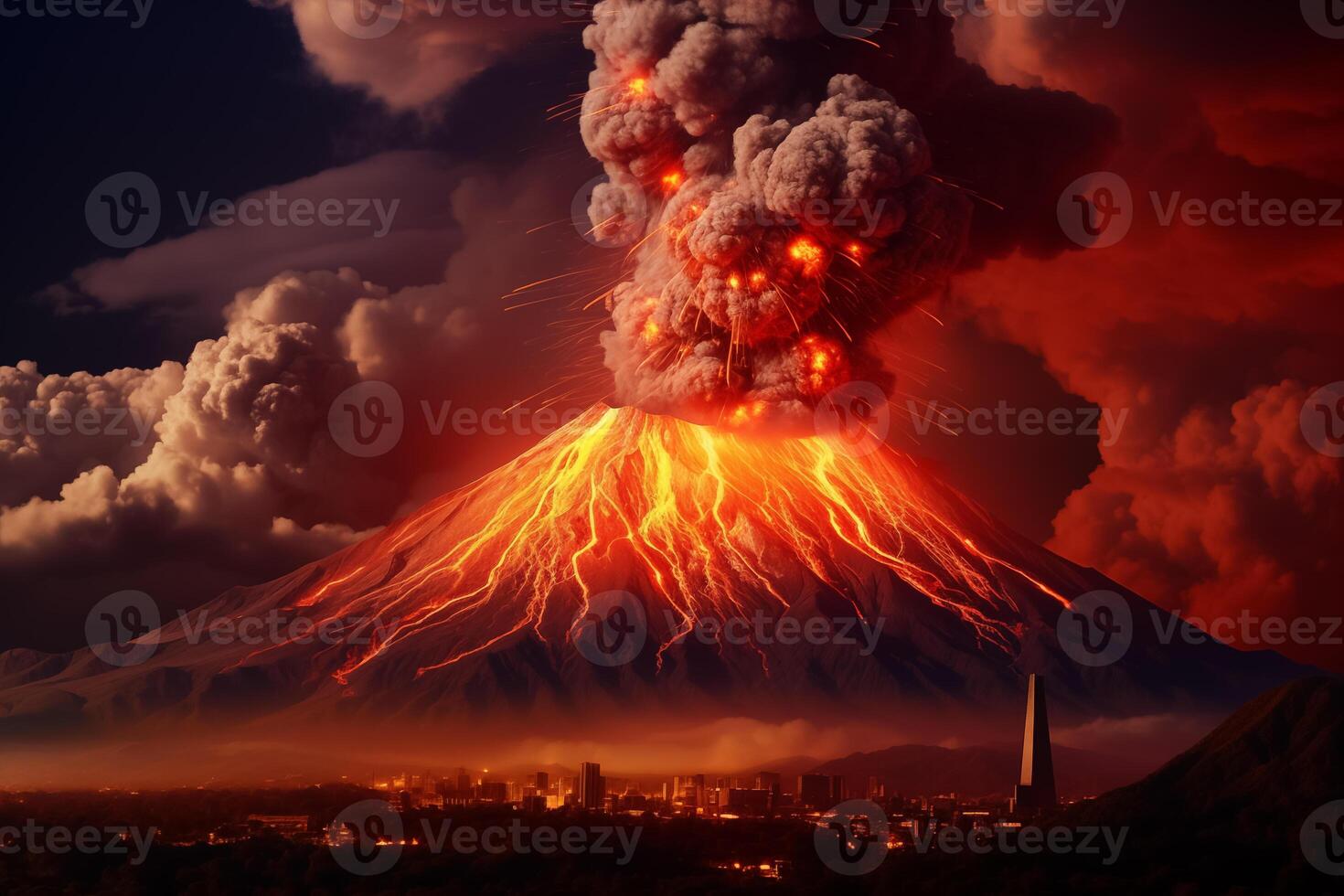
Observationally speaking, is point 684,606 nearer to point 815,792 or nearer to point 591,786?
point 591,786

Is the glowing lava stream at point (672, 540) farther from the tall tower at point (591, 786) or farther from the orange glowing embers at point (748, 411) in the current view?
the orange glowing embers at point (748, 411)

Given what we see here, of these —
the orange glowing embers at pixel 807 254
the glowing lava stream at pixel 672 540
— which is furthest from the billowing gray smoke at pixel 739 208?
the glowing lava stream at pixel 672 540

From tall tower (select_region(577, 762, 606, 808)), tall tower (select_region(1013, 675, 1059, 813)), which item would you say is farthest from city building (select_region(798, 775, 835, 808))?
tall tower (select_region(1013, 675, 1059, 813))

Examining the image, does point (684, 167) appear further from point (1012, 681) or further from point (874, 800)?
point (1012, 681)

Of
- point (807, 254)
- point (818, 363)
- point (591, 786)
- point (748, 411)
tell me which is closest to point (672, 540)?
point (591, 786)

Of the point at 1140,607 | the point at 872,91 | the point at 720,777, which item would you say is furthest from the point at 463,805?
the point at 1140,607

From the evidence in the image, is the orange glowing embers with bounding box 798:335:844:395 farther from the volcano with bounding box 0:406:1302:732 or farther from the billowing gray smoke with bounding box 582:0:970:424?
the volcano with bounding box 0:406:1302:732
